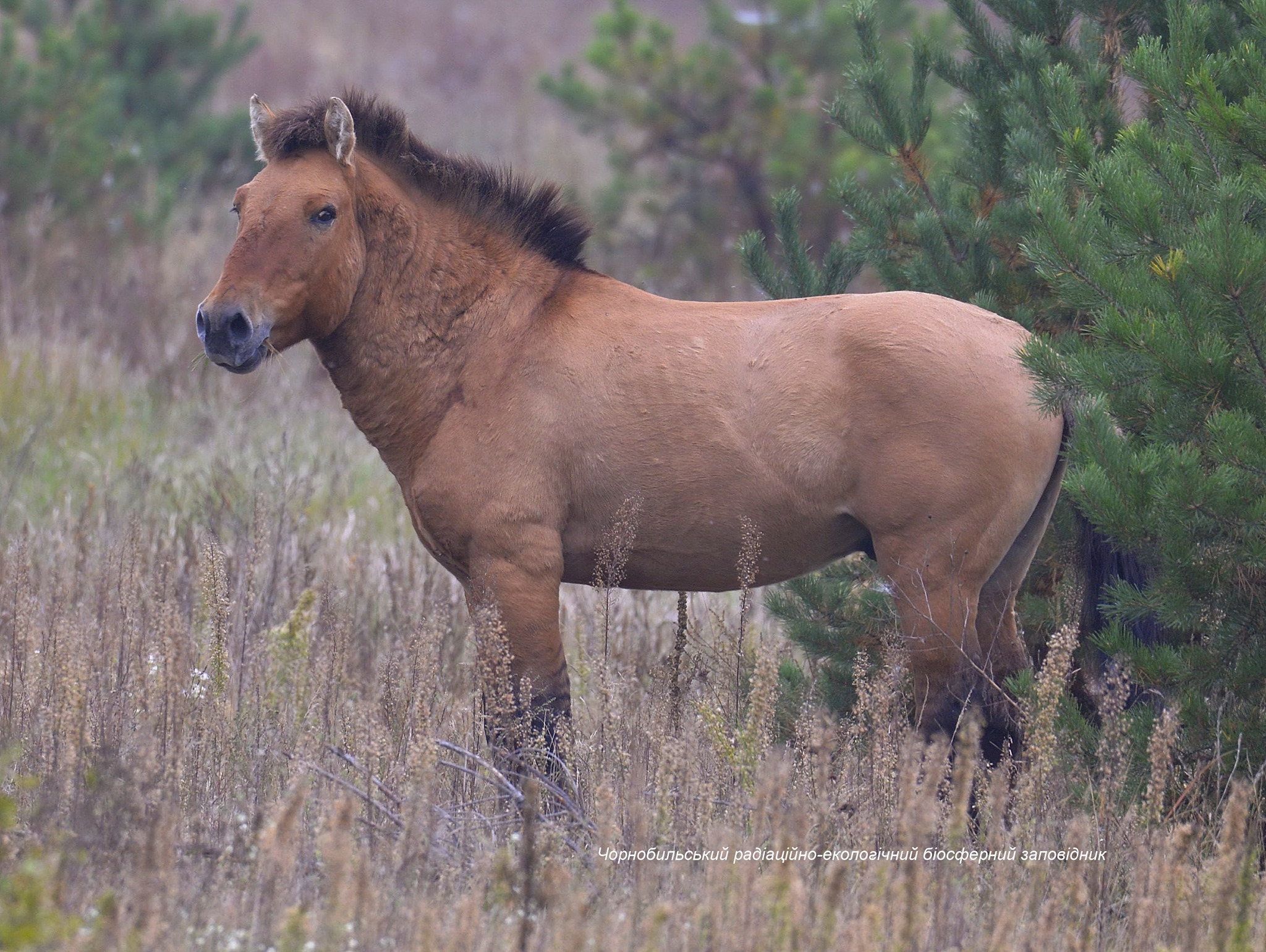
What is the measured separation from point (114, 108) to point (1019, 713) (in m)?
12.1

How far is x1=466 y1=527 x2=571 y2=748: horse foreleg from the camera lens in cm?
434

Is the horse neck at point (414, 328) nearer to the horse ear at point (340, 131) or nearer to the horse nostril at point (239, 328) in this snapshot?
the horse ear at point (340, 131)

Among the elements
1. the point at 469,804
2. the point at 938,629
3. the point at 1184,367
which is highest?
the point at 1184,367

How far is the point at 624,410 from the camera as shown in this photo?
4.44 metres

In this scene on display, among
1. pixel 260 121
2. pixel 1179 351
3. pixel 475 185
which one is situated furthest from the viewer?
pixel 475 185

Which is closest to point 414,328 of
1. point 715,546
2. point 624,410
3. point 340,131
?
point 340,131

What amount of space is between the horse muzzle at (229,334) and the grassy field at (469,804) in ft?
2.33

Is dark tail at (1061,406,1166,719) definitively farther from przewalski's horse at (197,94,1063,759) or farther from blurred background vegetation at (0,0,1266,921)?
przewalski's horse at (197,94,1063,759)

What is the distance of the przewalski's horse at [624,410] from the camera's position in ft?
13.8

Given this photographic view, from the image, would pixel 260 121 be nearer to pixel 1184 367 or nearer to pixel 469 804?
pixel 469 804

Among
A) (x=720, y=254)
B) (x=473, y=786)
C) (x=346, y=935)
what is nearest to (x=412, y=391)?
(x=473, y=786)

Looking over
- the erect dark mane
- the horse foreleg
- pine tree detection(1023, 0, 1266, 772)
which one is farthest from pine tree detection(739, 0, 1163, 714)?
the horse foreleg

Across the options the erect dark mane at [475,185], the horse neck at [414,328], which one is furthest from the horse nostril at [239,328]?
the erect dark mane at [475,185]

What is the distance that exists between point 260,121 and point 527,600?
2090 mm
